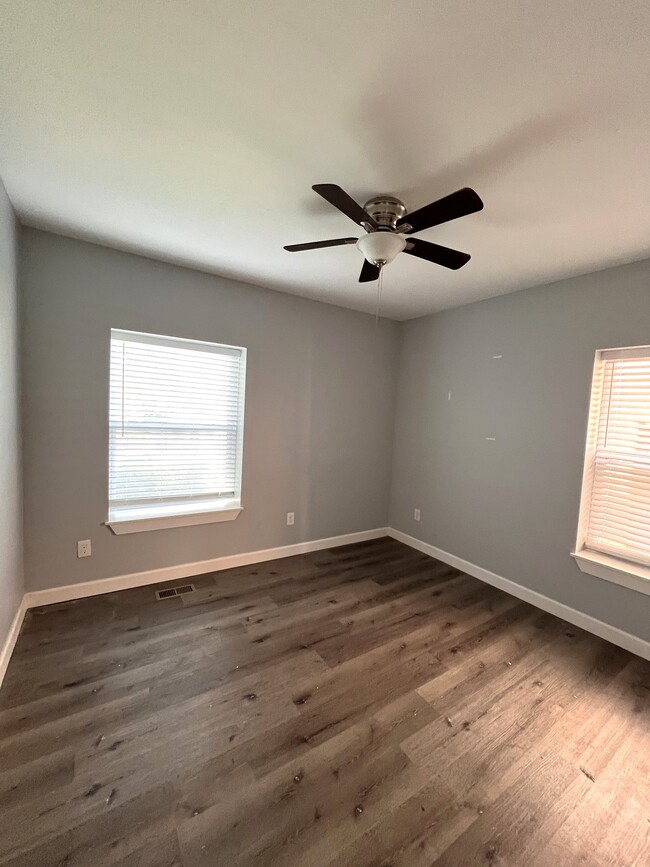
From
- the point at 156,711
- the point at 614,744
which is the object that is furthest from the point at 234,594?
the point at 614,744

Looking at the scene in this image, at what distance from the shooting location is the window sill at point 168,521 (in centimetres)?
260

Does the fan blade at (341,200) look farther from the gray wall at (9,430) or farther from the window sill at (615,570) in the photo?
the window sill at (615,570)

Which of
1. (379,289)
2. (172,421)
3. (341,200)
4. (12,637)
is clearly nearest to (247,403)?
(172,421)

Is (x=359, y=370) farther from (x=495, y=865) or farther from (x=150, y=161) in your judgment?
(x=495, y=865)

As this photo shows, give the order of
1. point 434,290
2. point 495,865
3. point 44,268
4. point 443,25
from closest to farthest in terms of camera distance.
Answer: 1. point 443,25
2. point 495,865
3. point 44,268
4. point 434,290

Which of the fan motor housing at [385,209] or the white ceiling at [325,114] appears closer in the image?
the white ceiling at [325,114]

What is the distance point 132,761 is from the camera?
1.39 meters

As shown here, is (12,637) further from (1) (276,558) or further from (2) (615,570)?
(2) (615,570)

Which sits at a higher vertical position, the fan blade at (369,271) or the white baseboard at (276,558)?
the fan blade at (369,271)

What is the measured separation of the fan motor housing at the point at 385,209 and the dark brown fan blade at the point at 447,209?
19cm

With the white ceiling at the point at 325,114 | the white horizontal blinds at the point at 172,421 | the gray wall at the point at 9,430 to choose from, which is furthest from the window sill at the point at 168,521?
the white ceiling at the point at 325,114

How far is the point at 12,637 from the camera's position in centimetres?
198

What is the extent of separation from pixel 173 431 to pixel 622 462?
3.26m

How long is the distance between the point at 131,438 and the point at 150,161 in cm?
180
